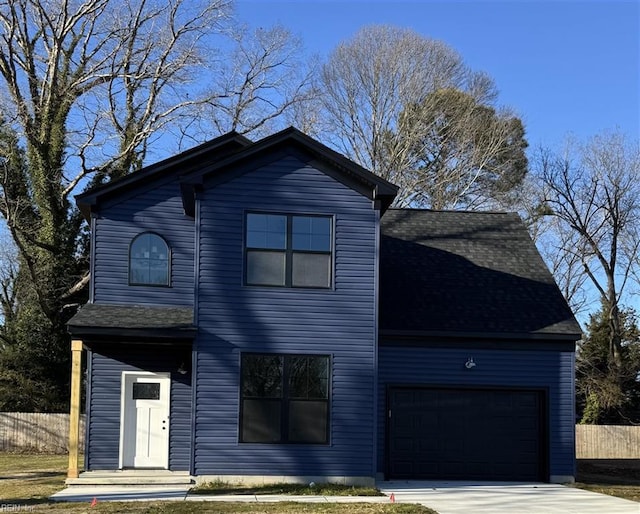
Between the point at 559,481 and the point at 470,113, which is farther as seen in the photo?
the point at 470,113

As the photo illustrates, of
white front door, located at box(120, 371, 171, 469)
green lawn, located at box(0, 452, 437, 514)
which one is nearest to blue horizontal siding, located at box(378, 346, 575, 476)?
green lawn, located at box(0, 452, 437, 514)

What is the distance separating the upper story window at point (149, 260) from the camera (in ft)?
59.4

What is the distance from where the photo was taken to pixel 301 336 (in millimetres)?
16422

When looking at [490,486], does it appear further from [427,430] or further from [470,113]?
[470,113]

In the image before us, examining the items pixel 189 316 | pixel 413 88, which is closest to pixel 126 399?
pixel 189 316

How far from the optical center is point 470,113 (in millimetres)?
37469

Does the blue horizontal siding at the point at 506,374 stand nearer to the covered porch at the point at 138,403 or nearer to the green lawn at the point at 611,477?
the green lawn at the point at 611,477

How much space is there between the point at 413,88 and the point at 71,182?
15.9 m

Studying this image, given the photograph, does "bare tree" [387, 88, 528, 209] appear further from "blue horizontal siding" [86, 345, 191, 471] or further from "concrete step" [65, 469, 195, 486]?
"concrete step" [65, 469, 195, 486]

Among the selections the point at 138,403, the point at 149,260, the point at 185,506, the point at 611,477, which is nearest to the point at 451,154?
the point at 611,477

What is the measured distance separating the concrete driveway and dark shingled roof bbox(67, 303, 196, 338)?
5.08 metres

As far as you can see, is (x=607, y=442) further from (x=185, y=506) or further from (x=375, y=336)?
(x=185, y=506)

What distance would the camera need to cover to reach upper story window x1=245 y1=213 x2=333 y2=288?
54.1 ft

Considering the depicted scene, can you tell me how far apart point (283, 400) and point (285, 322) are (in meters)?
1.51
